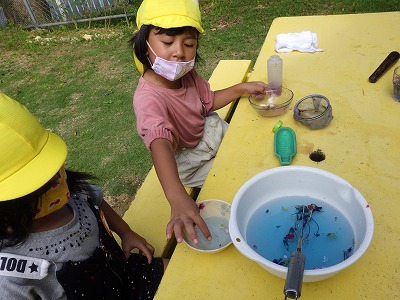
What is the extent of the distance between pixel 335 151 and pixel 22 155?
0.99m

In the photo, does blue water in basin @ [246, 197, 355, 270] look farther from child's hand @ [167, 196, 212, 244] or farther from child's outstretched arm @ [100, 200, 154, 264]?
child's outstretched arm @ [100, 200, 154, 264]

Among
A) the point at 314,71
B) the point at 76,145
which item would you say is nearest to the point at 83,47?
the point at 76,145

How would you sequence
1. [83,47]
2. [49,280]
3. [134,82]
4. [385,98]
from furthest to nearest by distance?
[83,47], [134,82], [385,98], [49,280]

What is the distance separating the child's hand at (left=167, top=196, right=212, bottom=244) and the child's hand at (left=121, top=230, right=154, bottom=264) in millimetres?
456

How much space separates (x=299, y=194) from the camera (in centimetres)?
103

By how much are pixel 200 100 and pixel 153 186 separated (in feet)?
1.67

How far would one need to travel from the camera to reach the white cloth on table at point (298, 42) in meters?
1.76

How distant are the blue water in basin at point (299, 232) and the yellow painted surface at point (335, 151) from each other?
0.05 meters

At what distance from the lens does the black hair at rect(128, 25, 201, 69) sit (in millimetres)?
1387

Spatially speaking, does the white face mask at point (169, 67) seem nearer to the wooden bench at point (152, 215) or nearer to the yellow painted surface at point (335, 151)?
the yellow painted surface at point (335, 151)

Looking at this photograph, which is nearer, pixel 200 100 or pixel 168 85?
pixel 168 85

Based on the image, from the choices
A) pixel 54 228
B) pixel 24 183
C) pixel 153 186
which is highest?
pixel 24 183

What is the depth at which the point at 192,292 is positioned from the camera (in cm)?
89

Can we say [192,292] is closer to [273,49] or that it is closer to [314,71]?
[314,71]
